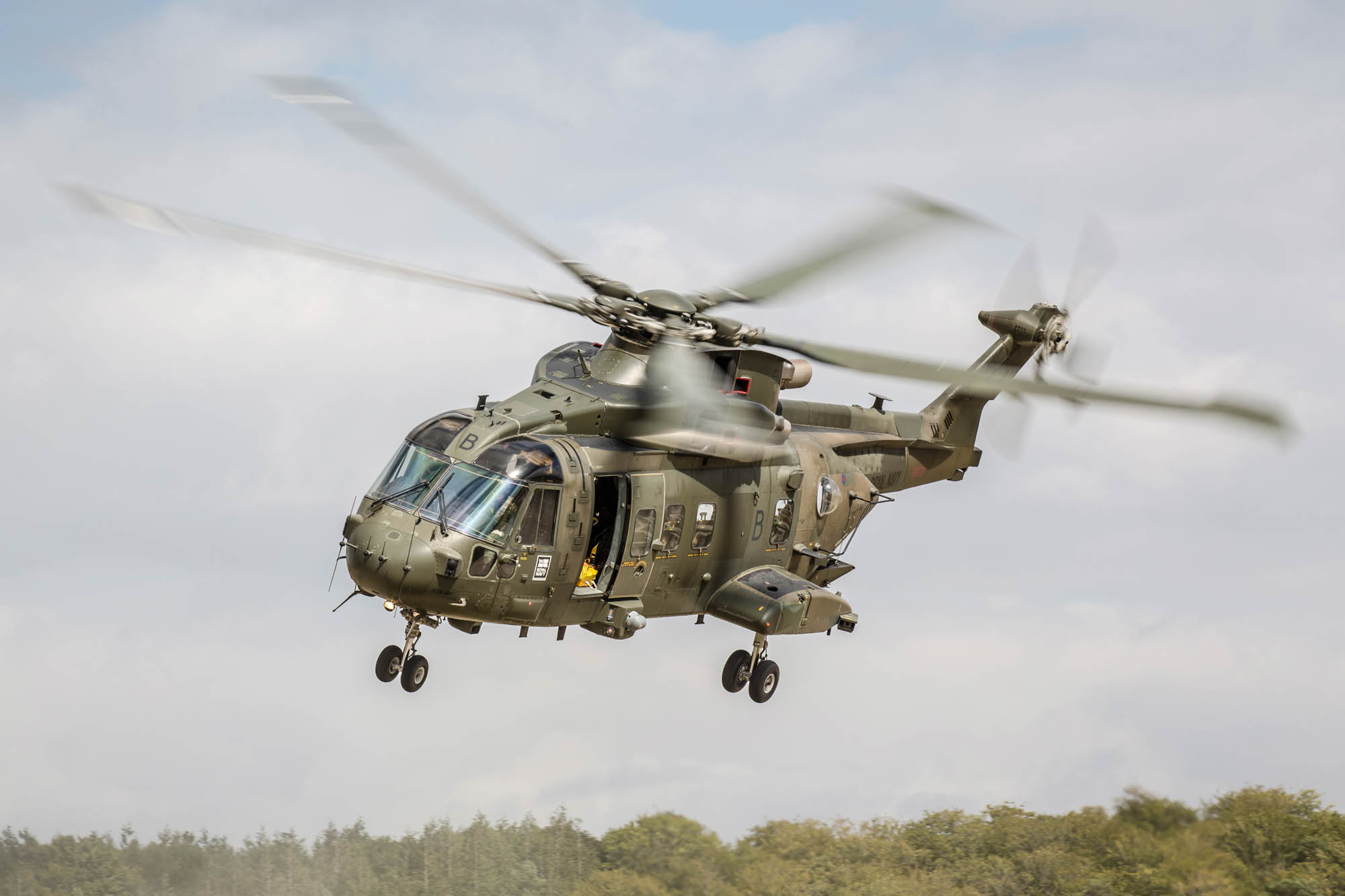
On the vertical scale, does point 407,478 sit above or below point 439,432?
below

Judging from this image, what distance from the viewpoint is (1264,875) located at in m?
24.8

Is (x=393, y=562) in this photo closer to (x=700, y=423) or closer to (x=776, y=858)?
(x=700, y=423)

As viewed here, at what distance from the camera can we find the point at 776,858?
94.4 ft

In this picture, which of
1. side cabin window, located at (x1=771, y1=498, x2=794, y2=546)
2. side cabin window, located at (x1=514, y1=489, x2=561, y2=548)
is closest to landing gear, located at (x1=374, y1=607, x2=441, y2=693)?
side cabin window, located at (x1=514, y1=489, x2=561, y2=548)

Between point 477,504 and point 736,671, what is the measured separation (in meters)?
4.56

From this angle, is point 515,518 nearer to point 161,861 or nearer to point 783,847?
point 783,847

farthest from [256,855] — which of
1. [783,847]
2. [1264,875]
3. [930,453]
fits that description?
[1264,875]

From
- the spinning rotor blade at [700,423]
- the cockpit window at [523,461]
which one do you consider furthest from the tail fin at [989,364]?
the cockpit window at [523,461]

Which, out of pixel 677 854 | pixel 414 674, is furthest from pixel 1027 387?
pixel 677 854

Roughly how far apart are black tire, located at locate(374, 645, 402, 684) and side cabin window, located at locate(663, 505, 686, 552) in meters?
3.52

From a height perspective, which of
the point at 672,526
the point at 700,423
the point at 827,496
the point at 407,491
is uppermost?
the point at 827,496

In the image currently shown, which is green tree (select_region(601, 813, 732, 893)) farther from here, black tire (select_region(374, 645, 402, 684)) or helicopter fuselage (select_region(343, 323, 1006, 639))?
black tire (select_region(374, 645, 402, 684))

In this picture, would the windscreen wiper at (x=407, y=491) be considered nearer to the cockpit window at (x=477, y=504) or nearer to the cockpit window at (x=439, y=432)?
the cockpit window at (x=477, y=504)

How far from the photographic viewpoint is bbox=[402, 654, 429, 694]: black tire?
16.4 metres
